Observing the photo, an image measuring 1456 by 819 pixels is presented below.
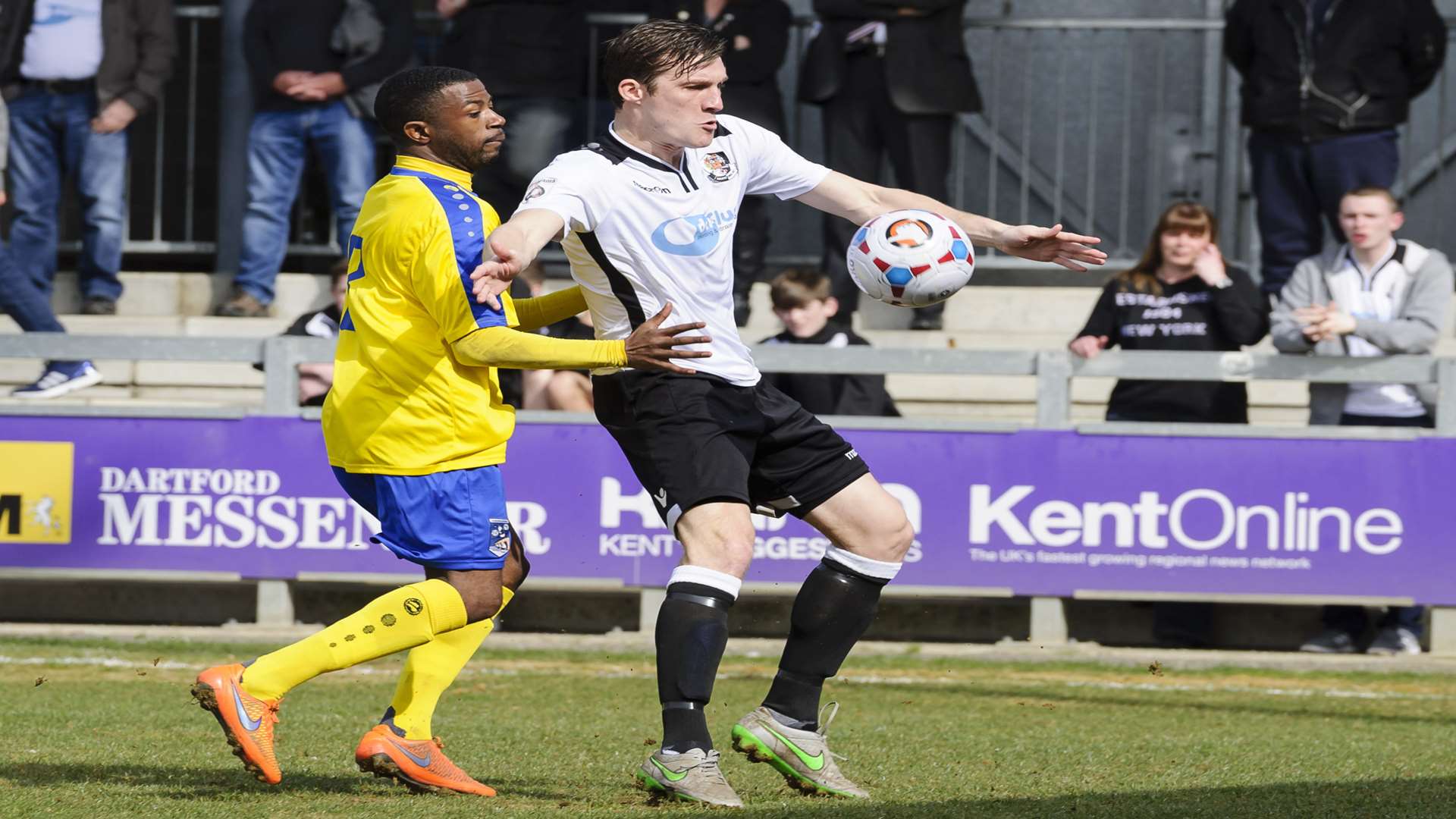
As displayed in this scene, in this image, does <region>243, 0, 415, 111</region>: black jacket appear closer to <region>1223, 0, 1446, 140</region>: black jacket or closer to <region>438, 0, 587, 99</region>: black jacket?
<region>438, 0, 587, 99</region>: black jacket

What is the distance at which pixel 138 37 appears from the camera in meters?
10.9

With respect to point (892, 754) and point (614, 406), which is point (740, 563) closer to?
point (614, 406)

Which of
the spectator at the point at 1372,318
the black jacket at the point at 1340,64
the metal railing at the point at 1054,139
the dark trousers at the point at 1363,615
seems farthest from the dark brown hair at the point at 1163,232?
the metal railing at the point at 1054,139

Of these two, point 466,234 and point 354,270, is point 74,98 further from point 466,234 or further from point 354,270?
point 466,234

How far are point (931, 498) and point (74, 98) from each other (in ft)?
18.1

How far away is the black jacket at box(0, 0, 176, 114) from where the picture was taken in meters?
10.8

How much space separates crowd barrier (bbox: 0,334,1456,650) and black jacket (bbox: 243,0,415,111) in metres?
2.28

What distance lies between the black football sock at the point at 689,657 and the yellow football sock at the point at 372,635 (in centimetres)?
58

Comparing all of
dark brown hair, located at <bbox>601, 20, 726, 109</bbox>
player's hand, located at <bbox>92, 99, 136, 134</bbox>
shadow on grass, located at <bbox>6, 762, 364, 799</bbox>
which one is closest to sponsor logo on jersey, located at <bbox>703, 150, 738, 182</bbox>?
dark brown hair, located at <bbox>601, 20, 726, 109</bbox>

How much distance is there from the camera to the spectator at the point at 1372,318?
868 cm

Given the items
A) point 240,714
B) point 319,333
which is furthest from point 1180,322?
point 240,714

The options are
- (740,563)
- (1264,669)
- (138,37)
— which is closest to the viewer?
(740,563)

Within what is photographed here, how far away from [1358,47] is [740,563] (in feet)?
21.0

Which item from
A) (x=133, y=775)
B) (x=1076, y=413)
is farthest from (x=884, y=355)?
(x=133, y=775)
